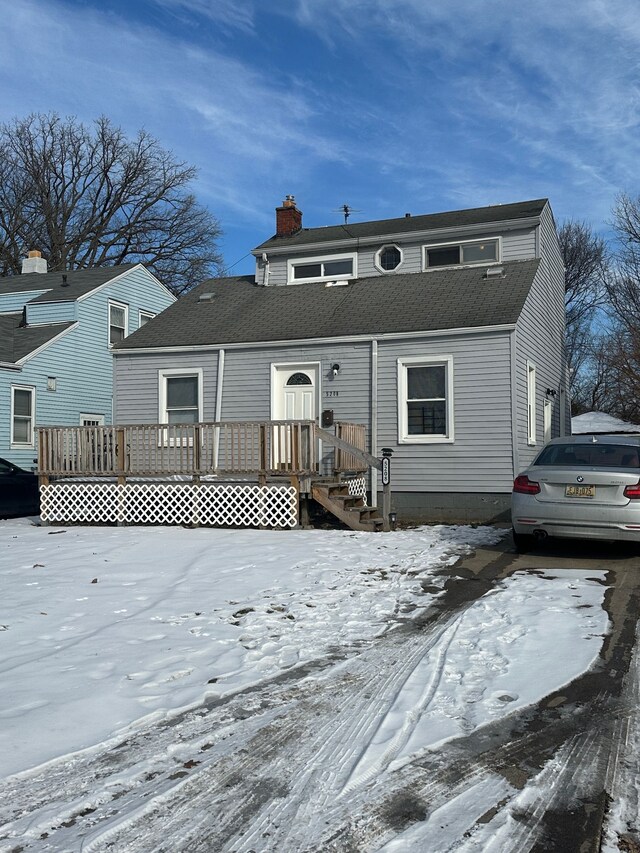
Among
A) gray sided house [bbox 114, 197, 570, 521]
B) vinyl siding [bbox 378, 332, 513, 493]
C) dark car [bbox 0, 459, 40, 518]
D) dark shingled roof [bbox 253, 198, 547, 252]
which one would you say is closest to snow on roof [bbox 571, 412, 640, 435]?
gray sided house [bbox 114, 197, 570, 521]

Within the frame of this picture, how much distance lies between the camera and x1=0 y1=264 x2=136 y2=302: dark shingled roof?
23.7 meters

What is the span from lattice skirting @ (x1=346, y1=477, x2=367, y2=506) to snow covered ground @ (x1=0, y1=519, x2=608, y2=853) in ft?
12.7

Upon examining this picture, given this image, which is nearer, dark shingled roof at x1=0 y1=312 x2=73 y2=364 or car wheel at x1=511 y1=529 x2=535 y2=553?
car wheel at x1=511 y1=529 x2=535 y2=553

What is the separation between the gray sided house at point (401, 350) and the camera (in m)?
13.9

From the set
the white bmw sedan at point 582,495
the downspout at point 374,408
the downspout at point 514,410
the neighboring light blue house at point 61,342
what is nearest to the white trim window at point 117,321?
the neighboring light blue house at point 61,342

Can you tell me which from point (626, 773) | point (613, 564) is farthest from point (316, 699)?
point (613, 564)

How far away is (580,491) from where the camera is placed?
8.52m

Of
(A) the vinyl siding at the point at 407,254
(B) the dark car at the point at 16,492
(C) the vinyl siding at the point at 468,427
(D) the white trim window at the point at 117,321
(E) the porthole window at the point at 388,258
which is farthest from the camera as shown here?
(D) the white trim window at the point at 117,321

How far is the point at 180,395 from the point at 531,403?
7.24 m

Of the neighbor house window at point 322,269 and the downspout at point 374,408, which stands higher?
the neighbor house window at point 322,269

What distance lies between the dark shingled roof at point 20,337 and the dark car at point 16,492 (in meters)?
5.22

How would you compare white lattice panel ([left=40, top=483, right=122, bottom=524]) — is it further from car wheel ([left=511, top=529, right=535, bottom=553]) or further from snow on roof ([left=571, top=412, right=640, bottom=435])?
snow on roof ([left=571, top=412, right=640, bottom=435])

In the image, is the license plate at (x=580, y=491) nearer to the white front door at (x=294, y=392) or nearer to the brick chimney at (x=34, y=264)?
the white front door at (x=294, y=392)

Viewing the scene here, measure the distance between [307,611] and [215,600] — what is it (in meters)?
0.95
